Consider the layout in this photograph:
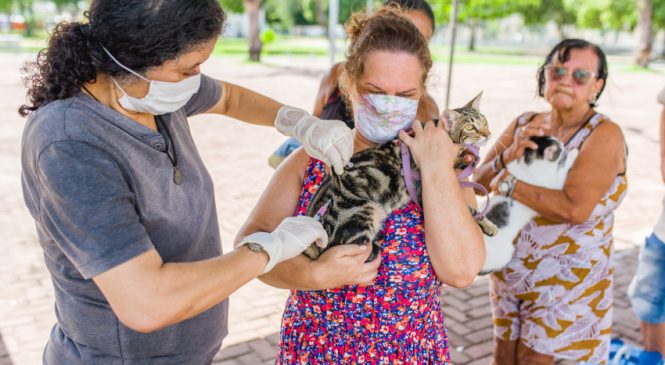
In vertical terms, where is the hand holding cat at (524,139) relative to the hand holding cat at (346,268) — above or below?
above

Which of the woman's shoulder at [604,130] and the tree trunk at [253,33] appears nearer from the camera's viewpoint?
the woman's shoulder at [604,130]

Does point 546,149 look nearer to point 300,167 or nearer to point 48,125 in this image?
point 300,167

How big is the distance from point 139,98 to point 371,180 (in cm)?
84

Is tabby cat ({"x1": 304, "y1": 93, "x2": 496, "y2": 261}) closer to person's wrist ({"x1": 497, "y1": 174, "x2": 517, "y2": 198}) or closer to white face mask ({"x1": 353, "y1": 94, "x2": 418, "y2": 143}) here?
white face mask ({"x1": 353, "y1": 94, "x2": 418, "y2": 143})

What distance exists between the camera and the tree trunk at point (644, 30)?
26031 mm

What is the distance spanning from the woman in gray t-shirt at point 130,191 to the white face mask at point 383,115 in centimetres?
10

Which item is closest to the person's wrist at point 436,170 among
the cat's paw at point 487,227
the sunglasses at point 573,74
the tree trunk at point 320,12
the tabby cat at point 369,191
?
the tabby cat at point 369,191

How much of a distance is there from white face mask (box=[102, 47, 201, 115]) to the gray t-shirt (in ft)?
0.19

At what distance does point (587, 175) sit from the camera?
8.97 feet

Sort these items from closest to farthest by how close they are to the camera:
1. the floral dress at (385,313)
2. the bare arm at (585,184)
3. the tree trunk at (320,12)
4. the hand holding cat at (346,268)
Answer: the hand holding cat at (346,268) → the floral dress at (385,313) → the bare arm at (585,184) → the tree trunk at (320,12)

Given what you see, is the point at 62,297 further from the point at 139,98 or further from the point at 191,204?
the point at 139,98

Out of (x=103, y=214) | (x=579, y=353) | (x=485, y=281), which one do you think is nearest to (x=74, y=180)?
(x=103, y=214)

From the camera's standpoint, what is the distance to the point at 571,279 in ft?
9.51

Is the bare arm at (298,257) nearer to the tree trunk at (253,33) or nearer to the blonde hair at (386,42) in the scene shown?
the blonde hair at (386,42)
